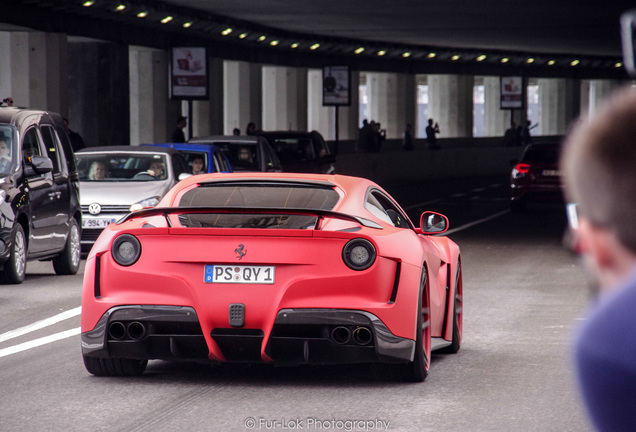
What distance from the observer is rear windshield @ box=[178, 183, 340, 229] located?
7367mm

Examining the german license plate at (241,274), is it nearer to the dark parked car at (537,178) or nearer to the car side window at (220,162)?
the car side window at (220,162)

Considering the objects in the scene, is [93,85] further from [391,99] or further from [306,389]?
[306,389]

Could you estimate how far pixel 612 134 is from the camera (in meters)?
1.46

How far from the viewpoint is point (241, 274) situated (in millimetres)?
6781

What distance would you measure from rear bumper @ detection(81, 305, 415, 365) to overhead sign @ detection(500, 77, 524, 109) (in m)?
50.4

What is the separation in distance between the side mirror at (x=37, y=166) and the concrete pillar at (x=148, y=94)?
2357 centimetres

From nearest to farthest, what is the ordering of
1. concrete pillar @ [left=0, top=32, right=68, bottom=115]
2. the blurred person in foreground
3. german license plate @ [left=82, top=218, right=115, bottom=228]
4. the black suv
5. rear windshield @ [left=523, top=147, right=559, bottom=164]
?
the blurred person in foreground, the black suv, german license plate @ [left=82, top=218, right=115, bottom=228], rear windshield @ [left=523, top=147, right=559, bottom=164], concrete pillar @ [left=0, top=32, right=68, bottom=115]

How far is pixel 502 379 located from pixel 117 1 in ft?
68.3

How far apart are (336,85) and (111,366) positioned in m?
31.1

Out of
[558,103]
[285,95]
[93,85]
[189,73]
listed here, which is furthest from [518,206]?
[558,103]

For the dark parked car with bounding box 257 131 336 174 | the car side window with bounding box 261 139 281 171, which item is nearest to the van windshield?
the car side window with bounding box 261 139 281 171

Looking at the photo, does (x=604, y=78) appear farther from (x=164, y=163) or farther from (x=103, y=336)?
(x=103, y=336)

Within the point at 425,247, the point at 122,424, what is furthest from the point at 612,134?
the point at 425,247

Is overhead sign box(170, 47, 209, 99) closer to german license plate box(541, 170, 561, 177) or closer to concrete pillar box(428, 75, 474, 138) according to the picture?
german license plate box(541, 170, 561, 177)
